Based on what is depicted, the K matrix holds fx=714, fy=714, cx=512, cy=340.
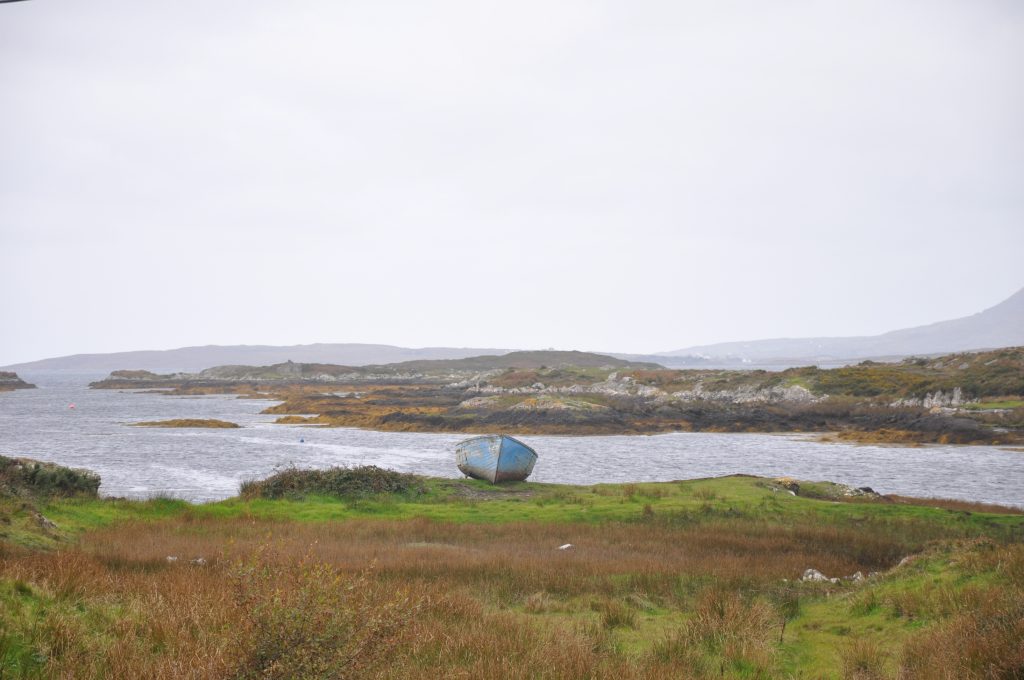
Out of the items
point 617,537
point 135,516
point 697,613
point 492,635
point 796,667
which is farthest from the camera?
point 135,516

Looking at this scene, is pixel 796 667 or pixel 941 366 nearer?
pixel 796 667

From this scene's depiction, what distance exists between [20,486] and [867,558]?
75.7 feet

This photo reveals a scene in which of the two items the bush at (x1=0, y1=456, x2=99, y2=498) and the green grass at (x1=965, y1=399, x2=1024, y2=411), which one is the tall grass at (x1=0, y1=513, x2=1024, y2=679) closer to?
the bush at (x1=0, y1=456, x2=99, y2=498)

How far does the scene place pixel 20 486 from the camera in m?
21.0

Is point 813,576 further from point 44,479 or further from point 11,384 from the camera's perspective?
point 11,384

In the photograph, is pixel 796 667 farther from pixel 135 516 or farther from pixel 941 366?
pixel 941 366

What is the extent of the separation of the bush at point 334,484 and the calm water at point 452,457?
3.59 m

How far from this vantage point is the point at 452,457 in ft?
153

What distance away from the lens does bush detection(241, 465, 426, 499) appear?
26.9m

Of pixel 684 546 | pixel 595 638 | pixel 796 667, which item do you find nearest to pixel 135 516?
pixel 684 546

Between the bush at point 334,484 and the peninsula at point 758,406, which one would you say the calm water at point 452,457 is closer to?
the bush at point 334,484

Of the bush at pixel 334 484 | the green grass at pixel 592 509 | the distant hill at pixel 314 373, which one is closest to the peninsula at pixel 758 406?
the green grass at pixel 592 509

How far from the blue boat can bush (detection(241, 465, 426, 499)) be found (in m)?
4.05

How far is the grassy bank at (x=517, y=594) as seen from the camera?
6551mm
